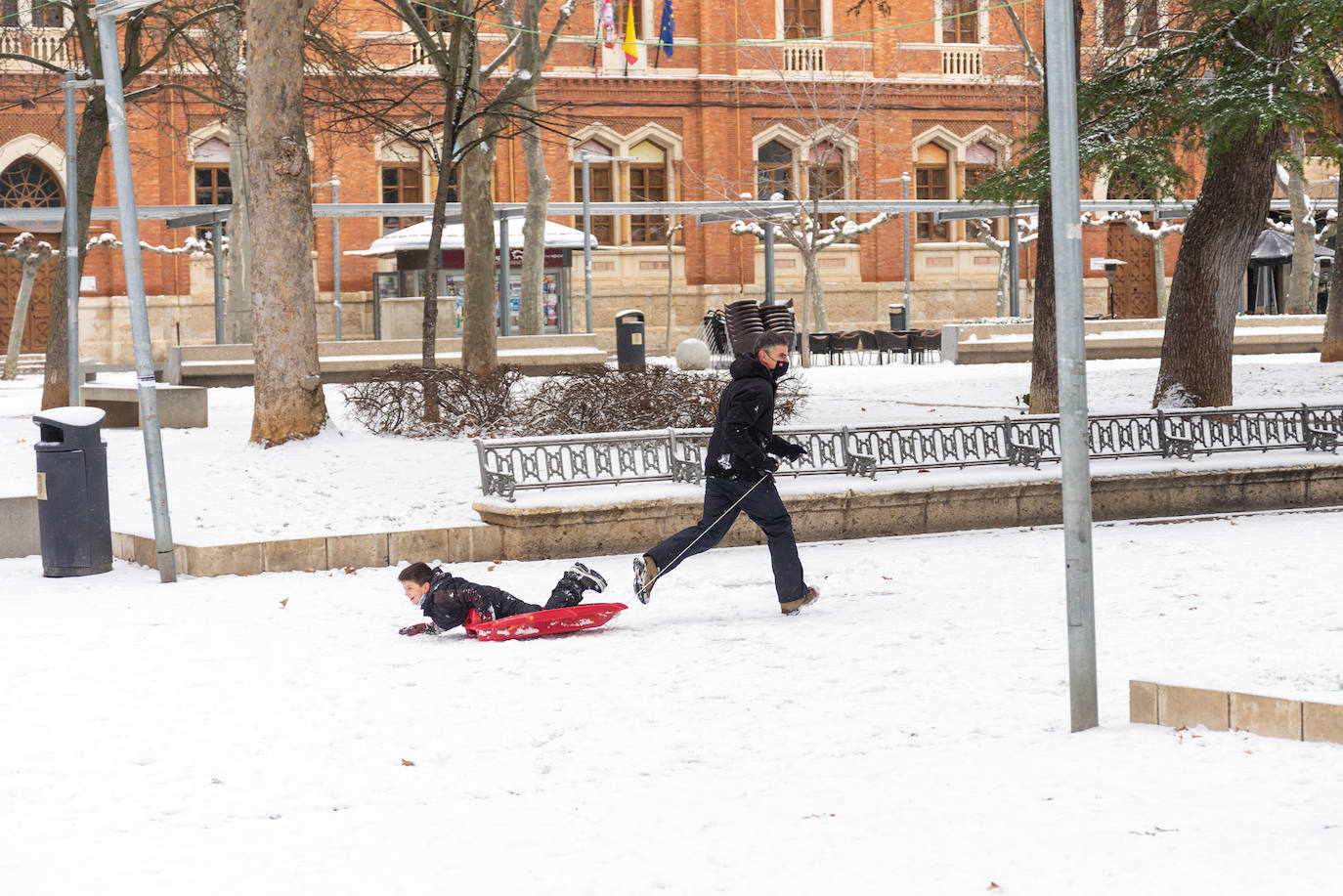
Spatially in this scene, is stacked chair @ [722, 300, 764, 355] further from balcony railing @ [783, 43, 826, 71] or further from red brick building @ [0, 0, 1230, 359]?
balcony railing @ [783, 43, 826, 71]

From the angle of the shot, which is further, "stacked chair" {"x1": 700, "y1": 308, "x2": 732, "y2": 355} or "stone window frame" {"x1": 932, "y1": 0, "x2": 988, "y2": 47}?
"stone window frame" {"x1": 932, "y1": 0, "x2": 988, "y2": 47}

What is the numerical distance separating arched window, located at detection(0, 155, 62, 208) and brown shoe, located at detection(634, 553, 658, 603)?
34249mm

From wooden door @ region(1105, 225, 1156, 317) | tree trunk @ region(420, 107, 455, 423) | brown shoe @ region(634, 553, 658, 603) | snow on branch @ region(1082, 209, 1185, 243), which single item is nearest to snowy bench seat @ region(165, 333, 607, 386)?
tree trunk @ region(420, 107, 455, 423)

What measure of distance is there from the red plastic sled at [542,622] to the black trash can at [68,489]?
12.2ft

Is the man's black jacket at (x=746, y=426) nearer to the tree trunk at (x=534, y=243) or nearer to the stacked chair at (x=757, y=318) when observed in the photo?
the stacked chair at (x=757, y=318)

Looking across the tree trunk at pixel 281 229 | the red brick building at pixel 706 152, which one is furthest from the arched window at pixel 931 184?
the tree trunk at pixel 281 229

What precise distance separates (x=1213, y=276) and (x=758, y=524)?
8.33 m

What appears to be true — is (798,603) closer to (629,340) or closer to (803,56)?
(629,340)

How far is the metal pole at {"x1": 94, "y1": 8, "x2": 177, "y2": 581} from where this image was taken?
10.1 m

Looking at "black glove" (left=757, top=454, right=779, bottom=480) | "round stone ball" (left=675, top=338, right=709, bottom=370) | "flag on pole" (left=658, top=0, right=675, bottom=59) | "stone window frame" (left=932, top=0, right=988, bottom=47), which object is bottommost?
"black glove" (left=757, top=454, right=779, bottom=480)

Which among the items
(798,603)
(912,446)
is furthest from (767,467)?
(912,446)

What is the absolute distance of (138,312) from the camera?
33.3 feet

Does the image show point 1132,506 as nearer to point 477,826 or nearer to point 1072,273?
point 1072,273

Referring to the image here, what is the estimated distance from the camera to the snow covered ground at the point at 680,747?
176 inches
